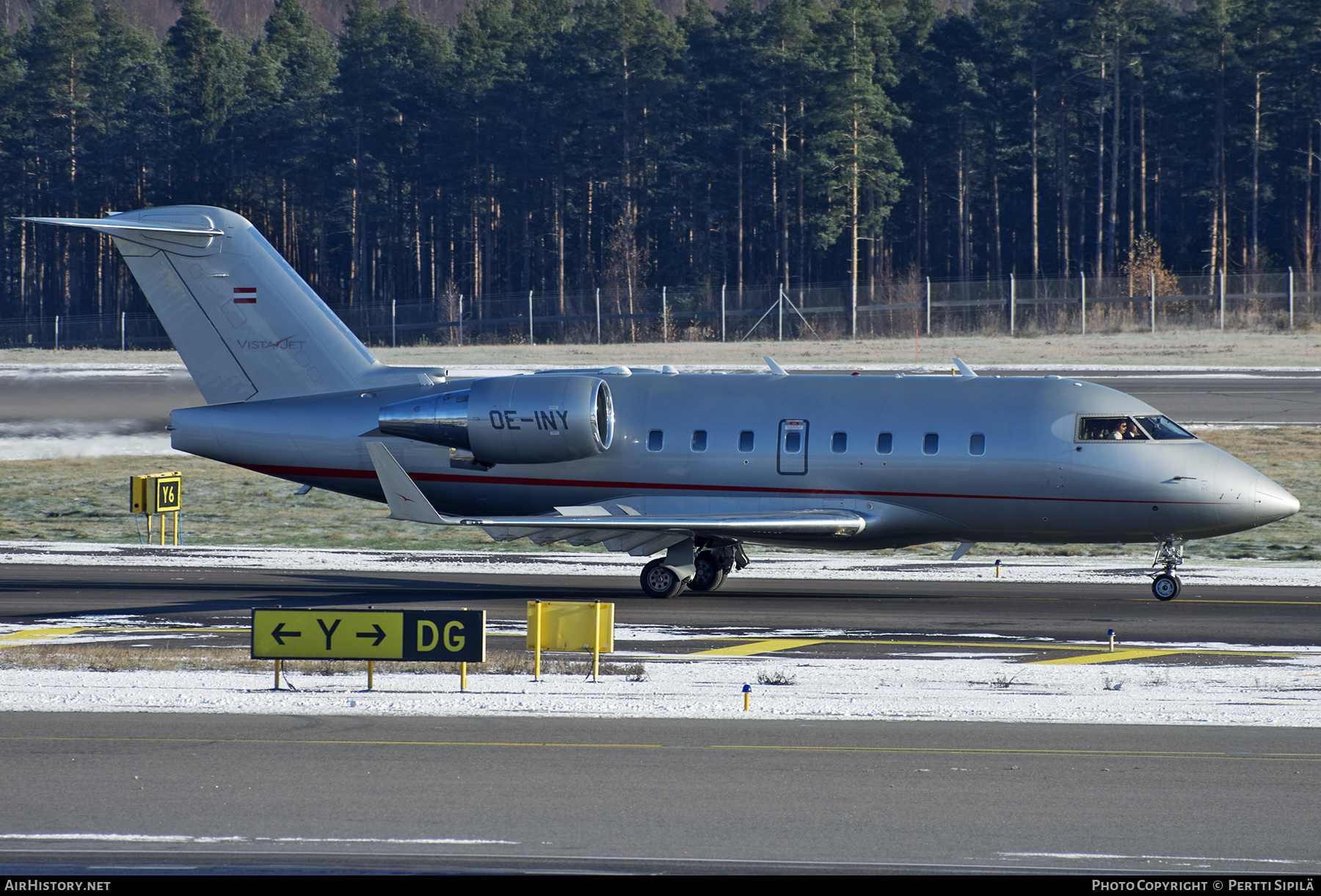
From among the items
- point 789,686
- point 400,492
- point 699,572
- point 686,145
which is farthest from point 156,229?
point 686,145

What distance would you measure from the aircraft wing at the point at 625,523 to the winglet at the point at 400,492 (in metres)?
0.01

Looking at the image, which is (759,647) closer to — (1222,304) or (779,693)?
(779,693)

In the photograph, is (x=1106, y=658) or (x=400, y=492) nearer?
(x=1106, y=658)

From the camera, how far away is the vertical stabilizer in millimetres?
25984

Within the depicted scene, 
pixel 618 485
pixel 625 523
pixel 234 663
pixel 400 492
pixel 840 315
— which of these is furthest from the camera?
pixel 840 315

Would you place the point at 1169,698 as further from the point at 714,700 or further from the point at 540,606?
the point at 540,606

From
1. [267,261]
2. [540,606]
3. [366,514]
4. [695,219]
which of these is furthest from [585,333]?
[540,606]

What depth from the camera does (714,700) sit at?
16141 millimetres

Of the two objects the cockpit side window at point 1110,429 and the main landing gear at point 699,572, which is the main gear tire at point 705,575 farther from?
the cockpit side window at point 1110,429

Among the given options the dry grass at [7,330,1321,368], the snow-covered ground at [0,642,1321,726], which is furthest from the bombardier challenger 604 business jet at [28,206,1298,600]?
the dry grass at [7,330,1321,368]

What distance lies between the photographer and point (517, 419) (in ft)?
80.3

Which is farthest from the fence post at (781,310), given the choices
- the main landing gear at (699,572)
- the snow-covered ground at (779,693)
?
the snow-covered ground at (779,693)

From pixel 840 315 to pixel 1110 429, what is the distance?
6673 cm

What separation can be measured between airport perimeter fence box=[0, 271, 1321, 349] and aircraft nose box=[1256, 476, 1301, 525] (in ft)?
184
